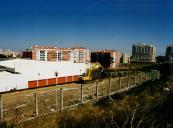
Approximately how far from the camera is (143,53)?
141750 mm

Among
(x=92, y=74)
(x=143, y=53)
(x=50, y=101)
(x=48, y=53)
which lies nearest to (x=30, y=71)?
(x=92, y=74)

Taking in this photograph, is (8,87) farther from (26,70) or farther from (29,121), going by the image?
(29,121)

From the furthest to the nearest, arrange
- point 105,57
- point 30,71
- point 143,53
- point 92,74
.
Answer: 1. point 143,53
2. point 105,57
3. point 92,74
4. point 30,71

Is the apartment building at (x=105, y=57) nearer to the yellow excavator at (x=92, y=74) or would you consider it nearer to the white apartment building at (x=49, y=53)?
the white apartment building at (x=49, y=53)

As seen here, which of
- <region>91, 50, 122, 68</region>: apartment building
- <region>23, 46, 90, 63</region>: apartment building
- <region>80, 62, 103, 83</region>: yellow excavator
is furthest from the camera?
<region>91, 50, 122, 68</region>: apartment building

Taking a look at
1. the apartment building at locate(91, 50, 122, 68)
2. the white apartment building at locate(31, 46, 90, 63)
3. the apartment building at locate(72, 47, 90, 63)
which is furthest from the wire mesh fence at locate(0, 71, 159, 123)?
the apartment building at locate(72, 47, 90, 63)

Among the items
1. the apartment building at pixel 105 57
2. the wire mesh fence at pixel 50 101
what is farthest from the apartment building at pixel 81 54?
the wire mesh fence at pixel 50 101

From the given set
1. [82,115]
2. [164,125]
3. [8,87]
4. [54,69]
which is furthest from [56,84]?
[164,125]

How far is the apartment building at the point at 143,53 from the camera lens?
13788 centimetres

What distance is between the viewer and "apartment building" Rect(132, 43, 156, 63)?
13788 centimetres

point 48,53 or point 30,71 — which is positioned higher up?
point 48,53

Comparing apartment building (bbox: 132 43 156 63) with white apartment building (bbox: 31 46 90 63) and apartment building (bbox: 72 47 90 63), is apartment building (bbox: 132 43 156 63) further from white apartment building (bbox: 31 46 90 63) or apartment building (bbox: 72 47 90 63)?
white apartment building (bbox: 31 46 90 63)

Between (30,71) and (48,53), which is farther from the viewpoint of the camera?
(48,53)

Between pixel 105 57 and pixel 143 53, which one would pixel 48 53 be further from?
pixel 143 53
